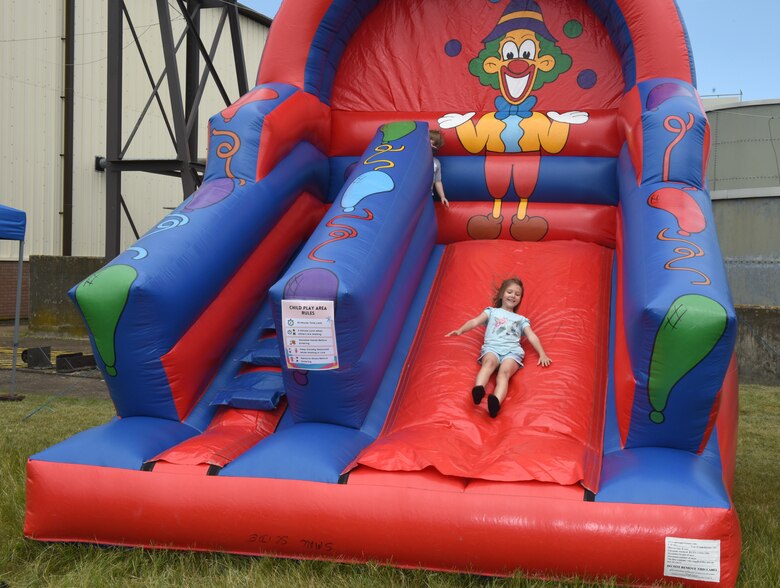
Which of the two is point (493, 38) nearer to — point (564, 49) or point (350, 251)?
point (564, 49)

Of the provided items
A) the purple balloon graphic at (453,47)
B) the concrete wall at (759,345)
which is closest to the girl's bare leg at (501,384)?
the purple balloon graphic at (453,47)

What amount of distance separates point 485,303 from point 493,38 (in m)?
1.67

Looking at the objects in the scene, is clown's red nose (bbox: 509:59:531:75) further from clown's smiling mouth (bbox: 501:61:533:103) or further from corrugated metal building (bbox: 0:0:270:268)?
corrugated metal building (bbox: 0:0:270:268)

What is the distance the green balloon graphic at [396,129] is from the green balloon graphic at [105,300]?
1.60 metres

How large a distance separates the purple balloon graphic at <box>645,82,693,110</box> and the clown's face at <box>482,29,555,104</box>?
760mm

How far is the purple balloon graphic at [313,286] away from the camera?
9.52 feet

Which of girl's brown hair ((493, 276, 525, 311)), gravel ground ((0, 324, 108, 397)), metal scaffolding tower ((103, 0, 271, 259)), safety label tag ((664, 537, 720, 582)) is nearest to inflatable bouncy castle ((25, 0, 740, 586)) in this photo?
safety label tag ((664, 537, 720, 582))

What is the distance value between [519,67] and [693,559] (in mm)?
2997

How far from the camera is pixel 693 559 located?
2254 mm

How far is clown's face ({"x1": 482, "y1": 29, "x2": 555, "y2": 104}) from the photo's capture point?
448cm

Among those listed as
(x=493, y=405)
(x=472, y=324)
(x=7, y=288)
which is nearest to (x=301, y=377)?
(x=493, y=405)

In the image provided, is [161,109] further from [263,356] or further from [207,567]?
[207,567]

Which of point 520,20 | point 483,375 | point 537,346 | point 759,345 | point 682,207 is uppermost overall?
point 520,20

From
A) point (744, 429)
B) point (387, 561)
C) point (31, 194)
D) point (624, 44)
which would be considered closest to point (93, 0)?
point (31, 194)
